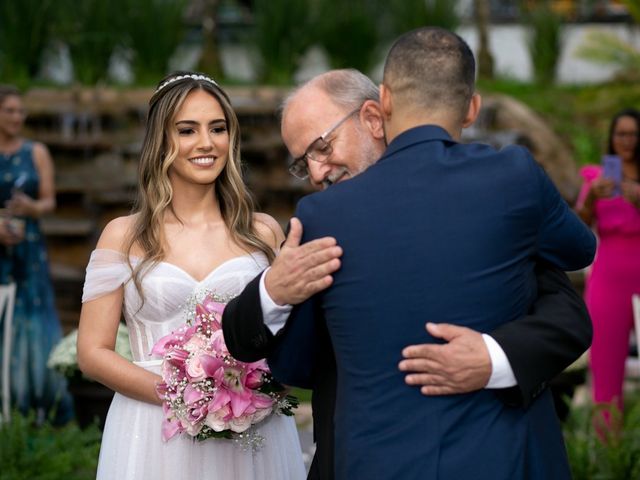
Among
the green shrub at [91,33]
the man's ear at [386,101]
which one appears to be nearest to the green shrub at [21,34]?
the green shrub at [91,33]

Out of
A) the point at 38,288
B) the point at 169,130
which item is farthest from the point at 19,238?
the point at 169,130

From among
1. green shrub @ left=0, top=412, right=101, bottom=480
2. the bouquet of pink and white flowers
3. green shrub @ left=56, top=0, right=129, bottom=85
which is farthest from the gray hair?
green shrub @ left=56, top=0, right=129, bottom=85

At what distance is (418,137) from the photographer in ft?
9.23

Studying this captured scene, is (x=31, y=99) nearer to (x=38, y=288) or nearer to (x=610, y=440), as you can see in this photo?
(x=38, y=288)

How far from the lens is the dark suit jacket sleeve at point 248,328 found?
2924 mm

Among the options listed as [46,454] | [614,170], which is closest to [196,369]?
[46,454]

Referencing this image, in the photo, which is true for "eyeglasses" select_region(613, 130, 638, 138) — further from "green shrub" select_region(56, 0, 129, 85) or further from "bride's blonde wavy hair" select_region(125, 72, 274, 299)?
"green shrub" select_region(56, 0, 129, 85)

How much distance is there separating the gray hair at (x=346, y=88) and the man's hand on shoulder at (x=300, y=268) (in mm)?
785

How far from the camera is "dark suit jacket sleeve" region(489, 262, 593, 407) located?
9.10 feet

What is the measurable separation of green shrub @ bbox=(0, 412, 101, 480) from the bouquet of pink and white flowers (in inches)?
81.2

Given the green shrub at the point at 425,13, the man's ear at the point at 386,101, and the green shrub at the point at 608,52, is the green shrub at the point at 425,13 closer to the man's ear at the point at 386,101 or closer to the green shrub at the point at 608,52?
the green shrub at the point at 608,52

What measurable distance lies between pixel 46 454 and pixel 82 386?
0.82 meters

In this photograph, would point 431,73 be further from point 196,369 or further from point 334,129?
point 196,369

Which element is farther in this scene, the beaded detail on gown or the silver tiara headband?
the beaded detail on gown
